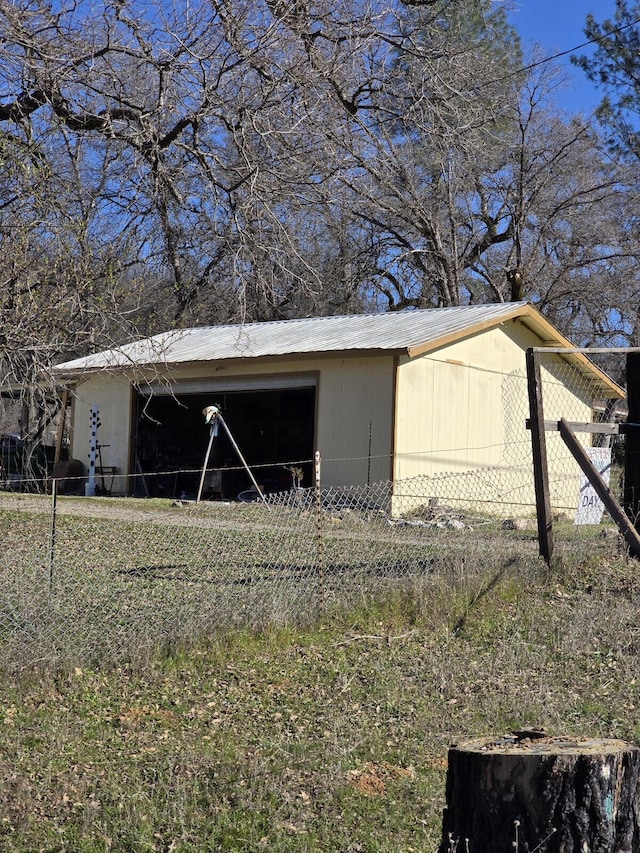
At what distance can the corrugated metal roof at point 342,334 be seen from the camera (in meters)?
17.9

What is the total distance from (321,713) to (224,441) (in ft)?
66.1

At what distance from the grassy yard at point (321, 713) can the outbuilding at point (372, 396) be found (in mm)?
7354

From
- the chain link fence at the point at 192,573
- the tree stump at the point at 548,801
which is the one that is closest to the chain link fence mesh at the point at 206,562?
the chain link fence at the point at 192,573

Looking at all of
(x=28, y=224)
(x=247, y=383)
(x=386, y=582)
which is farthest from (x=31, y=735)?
(x=247, y=383)

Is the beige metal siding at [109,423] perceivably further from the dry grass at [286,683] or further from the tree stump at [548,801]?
the tree stump at [548,801]

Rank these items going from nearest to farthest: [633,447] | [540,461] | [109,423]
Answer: [540,461]
[633,447]
[109,423]

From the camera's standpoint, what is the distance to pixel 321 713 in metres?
6.08

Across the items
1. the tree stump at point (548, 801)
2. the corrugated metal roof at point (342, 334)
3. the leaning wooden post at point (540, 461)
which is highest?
the corrugated metal roof at point (342, 334)

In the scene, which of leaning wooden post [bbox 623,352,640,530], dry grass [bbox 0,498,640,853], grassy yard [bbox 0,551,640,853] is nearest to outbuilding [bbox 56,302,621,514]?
leaning wooden post [bbox 623,352,640,530]

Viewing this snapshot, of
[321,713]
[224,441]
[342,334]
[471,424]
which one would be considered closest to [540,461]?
[321,713]

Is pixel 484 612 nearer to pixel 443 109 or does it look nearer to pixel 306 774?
pixel 306 774

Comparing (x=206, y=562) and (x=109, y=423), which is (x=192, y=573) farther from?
(x=109, y=423)

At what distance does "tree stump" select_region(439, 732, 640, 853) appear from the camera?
307 cm

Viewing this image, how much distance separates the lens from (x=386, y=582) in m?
8.40
